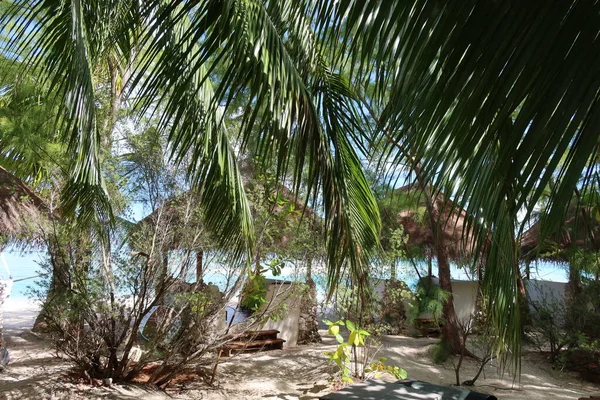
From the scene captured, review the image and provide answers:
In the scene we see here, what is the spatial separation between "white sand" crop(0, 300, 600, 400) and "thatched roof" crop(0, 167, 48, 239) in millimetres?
1251

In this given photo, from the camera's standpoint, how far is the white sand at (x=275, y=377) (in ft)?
19.0

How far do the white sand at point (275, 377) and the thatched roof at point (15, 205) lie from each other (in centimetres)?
125

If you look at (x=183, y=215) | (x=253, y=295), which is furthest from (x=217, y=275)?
(x=183, y=215)

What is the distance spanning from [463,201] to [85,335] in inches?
248

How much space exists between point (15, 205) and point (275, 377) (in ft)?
15.4

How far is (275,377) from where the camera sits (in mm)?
7531

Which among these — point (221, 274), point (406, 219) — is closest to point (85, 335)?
point (221, 274)

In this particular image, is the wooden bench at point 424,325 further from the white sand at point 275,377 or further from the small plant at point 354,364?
the small plant at point 354,364

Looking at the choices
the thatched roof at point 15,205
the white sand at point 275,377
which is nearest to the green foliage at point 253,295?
the white sand at point 275,377

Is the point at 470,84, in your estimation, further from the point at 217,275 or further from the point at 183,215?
the point at 217,275

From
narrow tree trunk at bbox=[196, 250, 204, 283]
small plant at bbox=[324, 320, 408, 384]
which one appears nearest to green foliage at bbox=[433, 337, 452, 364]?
small plant at bbox=[324, 320, 408, 384]

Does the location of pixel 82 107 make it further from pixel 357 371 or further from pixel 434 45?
pixel 357 371

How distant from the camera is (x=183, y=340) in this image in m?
6.33

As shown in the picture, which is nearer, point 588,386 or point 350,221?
point 350,221
